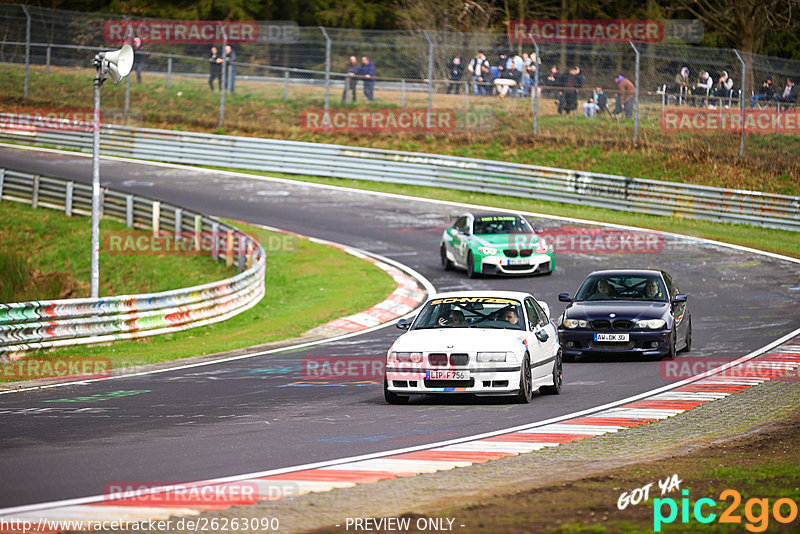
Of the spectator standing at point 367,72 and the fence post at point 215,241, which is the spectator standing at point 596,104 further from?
the fence post at point 215,241

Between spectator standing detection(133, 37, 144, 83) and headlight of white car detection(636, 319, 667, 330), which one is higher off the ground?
spectator standing detection(133, 37, 144, 83)

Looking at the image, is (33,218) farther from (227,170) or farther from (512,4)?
(512,4)

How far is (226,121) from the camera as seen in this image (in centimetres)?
4338

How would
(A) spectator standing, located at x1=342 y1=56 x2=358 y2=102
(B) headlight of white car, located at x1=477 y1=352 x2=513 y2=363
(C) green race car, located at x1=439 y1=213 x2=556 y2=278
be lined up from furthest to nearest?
(A) spectator standing, located at x1=342 y1=56 x2=358 y2=102
(C) green race car, located at x1=439 y1=213 x2=556 y2=278
(B) headlight of white car, located at x1=477 y1=352 x2=513 y2=363

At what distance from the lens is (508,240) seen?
2570cm

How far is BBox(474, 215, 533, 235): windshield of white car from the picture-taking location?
26.2 metres

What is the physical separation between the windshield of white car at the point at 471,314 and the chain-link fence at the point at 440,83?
2307 cm

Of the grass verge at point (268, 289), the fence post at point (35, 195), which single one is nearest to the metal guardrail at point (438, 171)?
the grass verge at point (268, 289)

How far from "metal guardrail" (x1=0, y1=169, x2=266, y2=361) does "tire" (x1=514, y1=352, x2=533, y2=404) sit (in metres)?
8.34

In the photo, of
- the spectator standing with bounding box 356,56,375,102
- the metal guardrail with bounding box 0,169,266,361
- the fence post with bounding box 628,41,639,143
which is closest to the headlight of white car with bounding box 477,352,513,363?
the metal guardrail with bounding box 0,169,266,361

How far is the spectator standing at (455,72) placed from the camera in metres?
38.7

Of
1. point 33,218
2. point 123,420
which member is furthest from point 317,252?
point 123,420

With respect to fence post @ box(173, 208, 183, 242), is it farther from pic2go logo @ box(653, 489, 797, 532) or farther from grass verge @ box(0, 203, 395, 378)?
pic2go logo @ box(653, 489, 797, 532)

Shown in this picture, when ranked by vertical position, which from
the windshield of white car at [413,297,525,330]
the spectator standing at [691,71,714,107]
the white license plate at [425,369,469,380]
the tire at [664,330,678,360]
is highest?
the spectator standing at [691,71,714,107]
